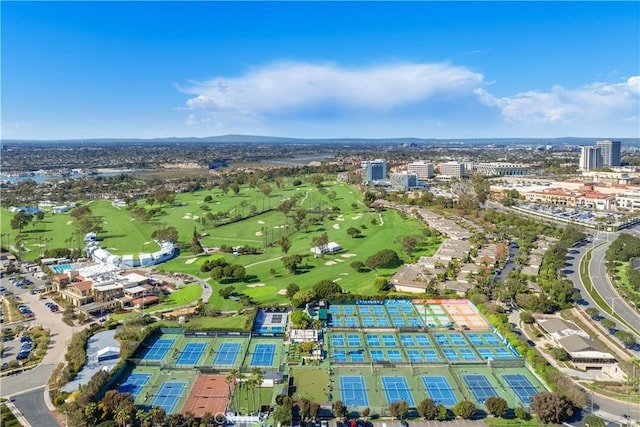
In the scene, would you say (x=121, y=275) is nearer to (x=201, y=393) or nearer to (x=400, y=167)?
(x=201, y=393)

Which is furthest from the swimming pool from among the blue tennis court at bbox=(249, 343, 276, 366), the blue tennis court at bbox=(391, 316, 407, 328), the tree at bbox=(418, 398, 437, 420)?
the tree at bbox=(418, 398, 437, 420)

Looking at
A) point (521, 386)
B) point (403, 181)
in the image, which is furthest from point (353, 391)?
point (403, 181)

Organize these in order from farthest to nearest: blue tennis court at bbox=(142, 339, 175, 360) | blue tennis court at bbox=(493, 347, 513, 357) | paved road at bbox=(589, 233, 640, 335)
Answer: paved road at bbox=(589, 233, 640, 335)
blue tennis court at bbox=(493, 347, 513, 357)
blue tennis court at bbox=(142, 339, 175, 360)

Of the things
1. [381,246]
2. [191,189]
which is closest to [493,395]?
[381,246]

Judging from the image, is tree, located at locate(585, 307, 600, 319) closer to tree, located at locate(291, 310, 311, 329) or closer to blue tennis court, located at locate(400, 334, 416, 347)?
blue tennis court, located at locate(400, 334, 416, 347)

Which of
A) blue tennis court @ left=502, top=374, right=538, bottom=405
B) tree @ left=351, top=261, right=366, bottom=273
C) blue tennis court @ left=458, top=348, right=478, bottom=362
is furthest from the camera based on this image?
tree @ left=351, top=261, right=366, bottom=273
